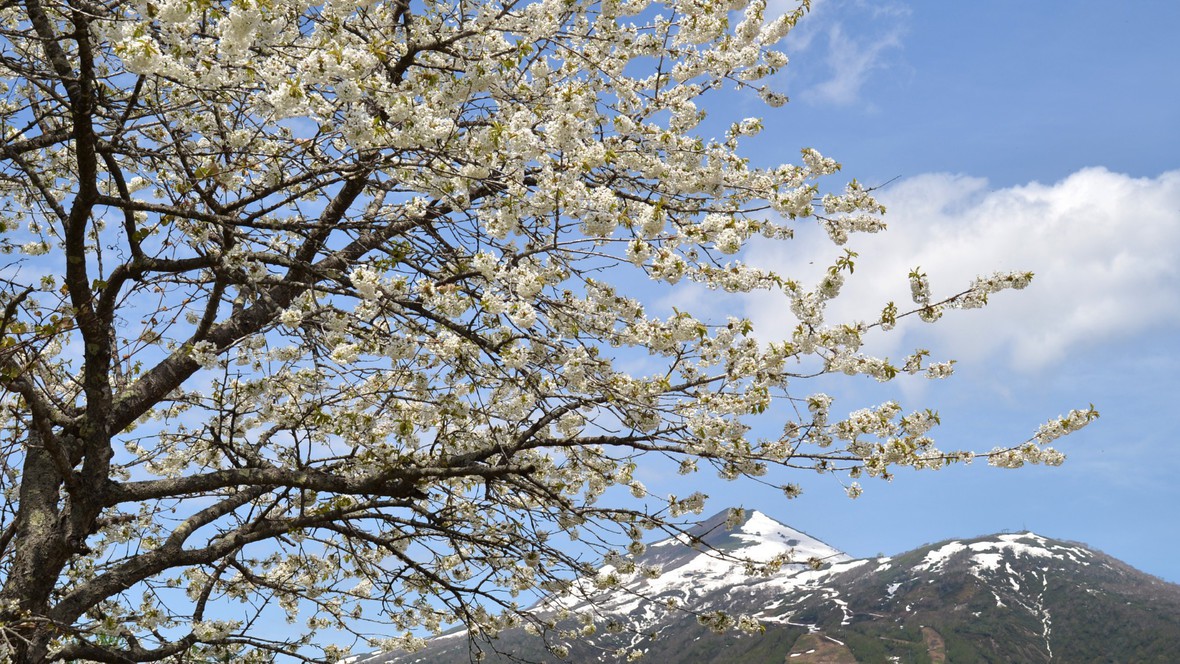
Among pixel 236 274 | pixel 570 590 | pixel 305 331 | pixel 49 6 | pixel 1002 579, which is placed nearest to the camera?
pixel 49 6

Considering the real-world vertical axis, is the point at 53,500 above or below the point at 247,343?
below

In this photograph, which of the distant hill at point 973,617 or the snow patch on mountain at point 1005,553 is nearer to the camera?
the distant hill at point 973,617

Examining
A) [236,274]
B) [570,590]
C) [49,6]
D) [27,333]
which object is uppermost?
[49,6]

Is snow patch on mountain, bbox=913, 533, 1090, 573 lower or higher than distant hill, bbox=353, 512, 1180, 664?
higher

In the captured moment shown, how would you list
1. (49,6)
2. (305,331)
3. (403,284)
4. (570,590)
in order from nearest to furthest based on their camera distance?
(403,284) → (49,6) → (305,331) → (570,590)

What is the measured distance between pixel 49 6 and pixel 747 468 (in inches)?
283

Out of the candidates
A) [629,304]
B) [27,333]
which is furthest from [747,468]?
[27,333]

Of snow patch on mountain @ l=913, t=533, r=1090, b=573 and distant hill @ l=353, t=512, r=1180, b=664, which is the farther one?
snow patch on mountain @ l=913, t=533, r=1090, b=573

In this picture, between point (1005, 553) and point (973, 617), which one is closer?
point (973, 617)

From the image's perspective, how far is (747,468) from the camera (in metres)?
7.57

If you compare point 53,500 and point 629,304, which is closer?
point 629,304

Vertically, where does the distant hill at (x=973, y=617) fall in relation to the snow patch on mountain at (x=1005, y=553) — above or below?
below

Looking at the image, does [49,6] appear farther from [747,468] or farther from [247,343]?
[747,468]

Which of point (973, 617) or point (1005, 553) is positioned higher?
point (1005, 553)
